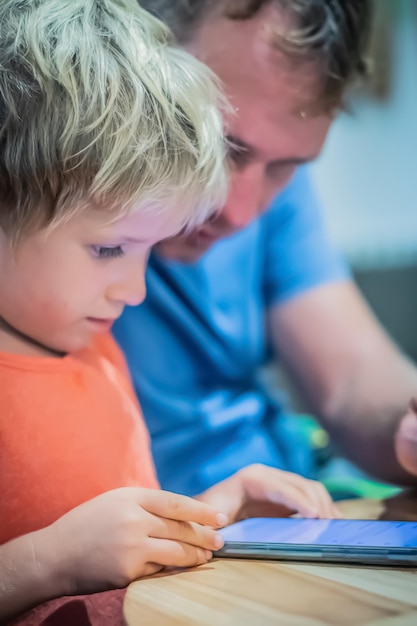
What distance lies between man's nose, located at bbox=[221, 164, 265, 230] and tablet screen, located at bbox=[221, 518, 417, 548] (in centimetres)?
30

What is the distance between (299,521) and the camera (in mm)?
608

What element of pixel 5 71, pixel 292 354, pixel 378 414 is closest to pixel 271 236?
pixel 292 354

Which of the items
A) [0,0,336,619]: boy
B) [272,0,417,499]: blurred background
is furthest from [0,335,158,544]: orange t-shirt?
[272,0,417,499]: blurred background

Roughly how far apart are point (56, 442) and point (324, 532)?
0.21m

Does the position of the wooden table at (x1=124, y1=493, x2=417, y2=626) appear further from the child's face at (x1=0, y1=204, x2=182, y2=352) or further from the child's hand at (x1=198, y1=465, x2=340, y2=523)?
the child's face at (x1=0, y1=204, x2=182, y2=352)

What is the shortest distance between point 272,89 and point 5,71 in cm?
25

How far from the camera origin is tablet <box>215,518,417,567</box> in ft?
1.72

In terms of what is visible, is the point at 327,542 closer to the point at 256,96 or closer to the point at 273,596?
the point at 273,596

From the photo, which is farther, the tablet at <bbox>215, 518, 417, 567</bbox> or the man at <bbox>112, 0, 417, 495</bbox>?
the man at <bbox>112, 0, 417, 495</bbox>

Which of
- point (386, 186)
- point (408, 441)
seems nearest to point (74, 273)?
point (408, 441)

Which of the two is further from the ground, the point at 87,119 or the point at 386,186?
the point at 87,119

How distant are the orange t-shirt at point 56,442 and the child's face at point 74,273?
29mm

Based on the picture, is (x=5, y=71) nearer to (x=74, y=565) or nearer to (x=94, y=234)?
(x=94, y=234)

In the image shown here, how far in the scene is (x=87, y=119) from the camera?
553 mm
